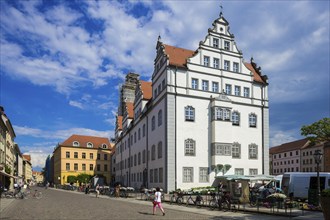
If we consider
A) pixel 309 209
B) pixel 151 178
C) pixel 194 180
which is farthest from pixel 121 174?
pixel 309 209

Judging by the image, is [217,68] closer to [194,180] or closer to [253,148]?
[253,148]

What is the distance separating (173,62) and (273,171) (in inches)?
3896

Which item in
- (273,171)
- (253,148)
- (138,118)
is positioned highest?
(138,118)

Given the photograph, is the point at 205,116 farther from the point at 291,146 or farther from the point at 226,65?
the point at 291,146

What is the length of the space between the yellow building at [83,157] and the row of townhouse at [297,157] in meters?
60.9

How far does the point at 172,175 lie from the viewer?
3934 centimetres

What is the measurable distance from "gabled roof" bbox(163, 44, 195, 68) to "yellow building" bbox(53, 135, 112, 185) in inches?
2389

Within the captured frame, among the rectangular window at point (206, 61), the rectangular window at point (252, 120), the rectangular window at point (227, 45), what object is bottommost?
the rectangular window at point (252, 120)

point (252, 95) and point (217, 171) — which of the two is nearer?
point (217, 171)

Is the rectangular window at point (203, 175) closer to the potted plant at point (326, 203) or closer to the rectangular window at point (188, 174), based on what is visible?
the rectangular window at point (188, 174)

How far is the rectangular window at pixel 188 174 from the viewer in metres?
40.1

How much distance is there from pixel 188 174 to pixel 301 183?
51.7 ft

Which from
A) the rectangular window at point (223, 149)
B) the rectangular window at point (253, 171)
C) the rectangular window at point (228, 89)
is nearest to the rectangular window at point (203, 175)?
the rectangular window at point (223, 149)

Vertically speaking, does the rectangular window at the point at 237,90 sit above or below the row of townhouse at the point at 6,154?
above
